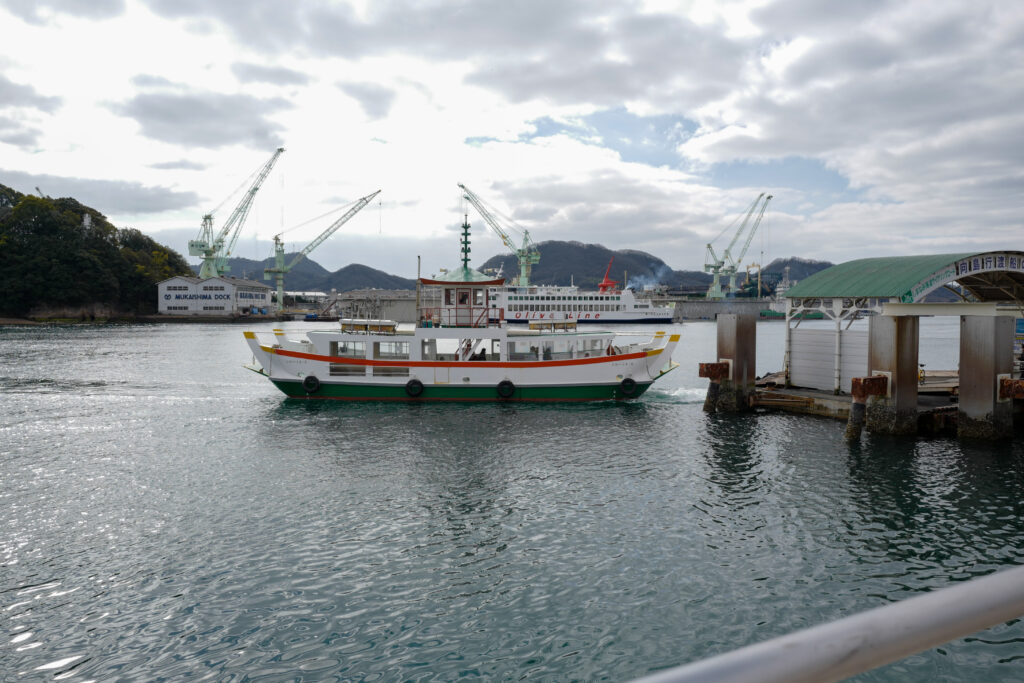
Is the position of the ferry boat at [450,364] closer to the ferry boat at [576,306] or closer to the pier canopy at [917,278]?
the pier canopy at [917,278]

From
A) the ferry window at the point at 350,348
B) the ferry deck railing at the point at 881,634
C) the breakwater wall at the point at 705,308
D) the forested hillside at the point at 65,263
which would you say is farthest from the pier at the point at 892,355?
the breakwater wall at the point at 705,308

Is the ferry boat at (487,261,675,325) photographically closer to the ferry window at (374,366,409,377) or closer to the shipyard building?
the shipyard building

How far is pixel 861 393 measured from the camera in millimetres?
23781

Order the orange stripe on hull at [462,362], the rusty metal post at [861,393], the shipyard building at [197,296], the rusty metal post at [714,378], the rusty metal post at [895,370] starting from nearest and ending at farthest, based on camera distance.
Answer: the rusty metal post at [895,370]
the rusty metal post at [861,393]
the rusty metal post at [714,378]
the orange stripe on hull at [462,362]
the shipyard building at [197,296]

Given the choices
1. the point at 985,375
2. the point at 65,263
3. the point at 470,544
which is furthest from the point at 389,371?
the point at 65,263

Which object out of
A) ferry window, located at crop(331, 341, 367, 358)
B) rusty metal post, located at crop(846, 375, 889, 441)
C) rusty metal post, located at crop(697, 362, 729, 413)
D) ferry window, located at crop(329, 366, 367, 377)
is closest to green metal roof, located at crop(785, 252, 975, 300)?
rusty metal post, located at crop(846, 375, 889, 441)

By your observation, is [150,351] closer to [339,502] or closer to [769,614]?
[339,502]

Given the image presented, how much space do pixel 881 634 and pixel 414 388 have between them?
106ft

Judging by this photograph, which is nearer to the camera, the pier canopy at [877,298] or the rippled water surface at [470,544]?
the rippled water surface at [470,544]

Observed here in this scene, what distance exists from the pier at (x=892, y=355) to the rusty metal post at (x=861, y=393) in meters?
0.04

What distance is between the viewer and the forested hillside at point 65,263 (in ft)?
370

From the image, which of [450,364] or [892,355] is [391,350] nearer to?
[450,364]

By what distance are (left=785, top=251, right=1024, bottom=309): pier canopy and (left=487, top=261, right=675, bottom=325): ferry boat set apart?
104m

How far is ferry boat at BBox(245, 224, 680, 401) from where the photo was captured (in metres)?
33.3
